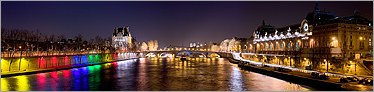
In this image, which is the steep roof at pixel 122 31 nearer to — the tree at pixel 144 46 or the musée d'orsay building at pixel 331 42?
the tree at pixel 144 46

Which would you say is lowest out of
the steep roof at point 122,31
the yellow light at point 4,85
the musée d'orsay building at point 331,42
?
the yellow light at point 4,85

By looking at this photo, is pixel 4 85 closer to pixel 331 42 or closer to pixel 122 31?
pixel 331 42

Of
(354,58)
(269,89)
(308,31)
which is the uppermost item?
(308,31)

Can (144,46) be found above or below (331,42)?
above

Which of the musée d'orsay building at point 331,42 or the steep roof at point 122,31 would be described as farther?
the steep roof at point 122,31

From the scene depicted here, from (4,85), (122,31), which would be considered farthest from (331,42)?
(122,31)

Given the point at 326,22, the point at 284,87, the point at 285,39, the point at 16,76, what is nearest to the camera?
the point at 284,87

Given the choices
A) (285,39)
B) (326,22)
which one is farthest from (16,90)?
(285,39)

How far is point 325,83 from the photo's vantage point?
53.5 feet

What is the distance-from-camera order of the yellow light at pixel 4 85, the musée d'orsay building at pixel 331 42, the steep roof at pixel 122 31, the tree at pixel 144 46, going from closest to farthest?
1. the yellow light at pixel 4 85
2. the musée d'orsay building at pixel 331 42
3. the steep roof at pixel 122 31
4. the tree at pixel 144 46

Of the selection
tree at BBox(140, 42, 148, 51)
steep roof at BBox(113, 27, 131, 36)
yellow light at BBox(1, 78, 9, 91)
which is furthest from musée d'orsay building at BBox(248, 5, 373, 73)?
tree at BBox(140, 42, 148, 51)

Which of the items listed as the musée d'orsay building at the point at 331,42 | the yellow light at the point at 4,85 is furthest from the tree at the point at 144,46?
the yellow light at the point at 4,85

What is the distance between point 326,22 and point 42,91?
2249cm

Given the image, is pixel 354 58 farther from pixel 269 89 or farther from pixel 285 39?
pixel 285 39
